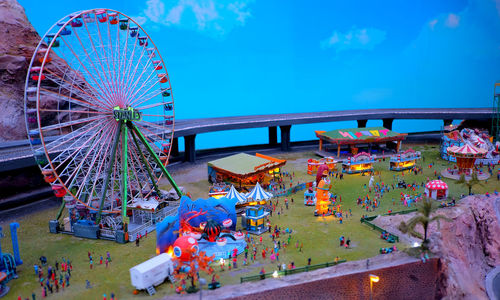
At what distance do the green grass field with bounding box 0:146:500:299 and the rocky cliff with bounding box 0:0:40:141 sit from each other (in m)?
19.0

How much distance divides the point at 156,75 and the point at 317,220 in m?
21.7

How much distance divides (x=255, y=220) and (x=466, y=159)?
3113 centimetres

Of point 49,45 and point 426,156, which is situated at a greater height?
point 49,45

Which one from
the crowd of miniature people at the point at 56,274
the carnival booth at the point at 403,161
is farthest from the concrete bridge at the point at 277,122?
the crowd of miniature people at the point at 56,274

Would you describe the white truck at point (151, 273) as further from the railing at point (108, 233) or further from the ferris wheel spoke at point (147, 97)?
the ferris wheel spoke at point (147, 97)

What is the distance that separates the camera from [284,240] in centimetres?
3341

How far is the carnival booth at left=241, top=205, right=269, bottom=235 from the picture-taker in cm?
3528

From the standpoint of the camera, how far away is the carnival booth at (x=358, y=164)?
177 ft

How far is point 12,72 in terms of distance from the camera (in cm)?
5547

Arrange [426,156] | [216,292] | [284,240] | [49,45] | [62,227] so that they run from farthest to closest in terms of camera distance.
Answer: [426,156], [62,227], [284,240], [49,45], [216,292]

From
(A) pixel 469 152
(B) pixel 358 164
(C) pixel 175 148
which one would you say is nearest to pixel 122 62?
(C) pixel 175 148

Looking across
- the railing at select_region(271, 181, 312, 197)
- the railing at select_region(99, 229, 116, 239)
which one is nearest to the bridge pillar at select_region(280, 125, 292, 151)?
the railing at select_region(271, 181, 312, 197)

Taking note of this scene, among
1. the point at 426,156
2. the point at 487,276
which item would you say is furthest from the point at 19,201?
the point at 426,156

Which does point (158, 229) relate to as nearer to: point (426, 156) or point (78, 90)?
point (78, 90)
